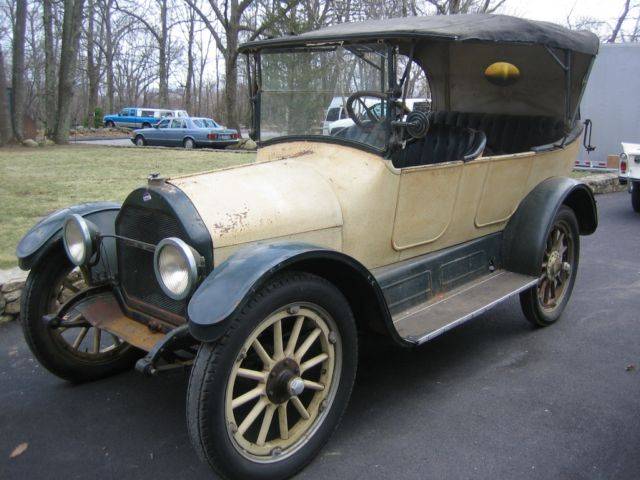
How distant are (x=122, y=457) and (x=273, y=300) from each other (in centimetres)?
112

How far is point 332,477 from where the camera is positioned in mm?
2574

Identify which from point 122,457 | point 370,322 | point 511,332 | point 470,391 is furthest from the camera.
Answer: point 511,332

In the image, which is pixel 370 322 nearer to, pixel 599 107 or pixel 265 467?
pixel 265 467

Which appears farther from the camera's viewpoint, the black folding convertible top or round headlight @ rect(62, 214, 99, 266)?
the black folding convertible top

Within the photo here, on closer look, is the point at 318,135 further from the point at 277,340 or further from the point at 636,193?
the point at 636,193

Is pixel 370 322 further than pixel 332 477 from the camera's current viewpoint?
Yes

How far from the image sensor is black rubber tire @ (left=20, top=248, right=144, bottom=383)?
10.5ft

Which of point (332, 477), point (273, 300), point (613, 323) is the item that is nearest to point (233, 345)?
point (273, 300)

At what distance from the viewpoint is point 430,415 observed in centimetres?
310

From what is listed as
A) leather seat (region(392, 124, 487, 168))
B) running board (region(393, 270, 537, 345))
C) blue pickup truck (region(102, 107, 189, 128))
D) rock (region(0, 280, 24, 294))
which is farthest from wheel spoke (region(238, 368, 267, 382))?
blue pickup truck (region(102, 107, 189, 128))

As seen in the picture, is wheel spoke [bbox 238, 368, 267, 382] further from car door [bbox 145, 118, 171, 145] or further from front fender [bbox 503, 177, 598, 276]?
car door [bbox 145, 118, 171, 145]

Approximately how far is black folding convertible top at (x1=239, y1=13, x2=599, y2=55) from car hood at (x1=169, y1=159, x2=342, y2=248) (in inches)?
31.9

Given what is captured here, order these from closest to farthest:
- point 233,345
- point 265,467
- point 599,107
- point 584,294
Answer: point 233,345 → point 265,467 → point 584,294 → point 599,107

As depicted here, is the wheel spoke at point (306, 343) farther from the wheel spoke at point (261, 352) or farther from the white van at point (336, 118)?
the white van at point (336, 118)
